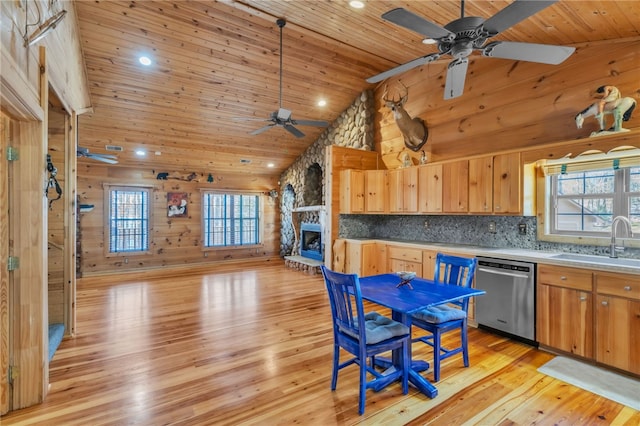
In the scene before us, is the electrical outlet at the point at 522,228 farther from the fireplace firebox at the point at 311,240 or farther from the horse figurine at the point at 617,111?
the fireplace firebox at the point at 311,240

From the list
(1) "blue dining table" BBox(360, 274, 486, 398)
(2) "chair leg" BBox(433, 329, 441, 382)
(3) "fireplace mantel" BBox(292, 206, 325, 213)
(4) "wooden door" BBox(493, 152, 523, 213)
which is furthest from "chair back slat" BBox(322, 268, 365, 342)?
(3) "fireplace mantel" BBox(292, 206, 325, 213)

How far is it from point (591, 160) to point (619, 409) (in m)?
2.45

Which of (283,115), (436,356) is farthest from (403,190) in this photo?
(436,356)

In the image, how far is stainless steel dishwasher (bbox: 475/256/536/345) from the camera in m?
3.32

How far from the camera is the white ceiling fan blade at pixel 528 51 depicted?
90.3 inches

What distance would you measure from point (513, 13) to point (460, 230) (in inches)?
135

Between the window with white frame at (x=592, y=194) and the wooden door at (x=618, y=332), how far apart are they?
42.0 inches

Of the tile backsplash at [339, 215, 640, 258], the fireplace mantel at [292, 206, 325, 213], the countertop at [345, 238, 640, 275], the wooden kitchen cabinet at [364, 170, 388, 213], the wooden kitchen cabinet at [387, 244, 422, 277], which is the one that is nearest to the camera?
the countertop at [345, 238, 640, 275]

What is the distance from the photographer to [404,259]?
493 cm

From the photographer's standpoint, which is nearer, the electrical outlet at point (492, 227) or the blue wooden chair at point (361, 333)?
the blue wooden chair at point (361, 333)

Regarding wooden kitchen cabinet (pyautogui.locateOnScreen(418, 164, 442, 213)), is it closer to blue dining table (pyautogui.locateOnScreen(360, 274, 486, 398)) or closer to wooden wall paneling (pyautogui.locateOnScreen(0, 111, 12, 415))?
blue dining table (pyautogui.locateOnScreen(360, 274, 486, 398))

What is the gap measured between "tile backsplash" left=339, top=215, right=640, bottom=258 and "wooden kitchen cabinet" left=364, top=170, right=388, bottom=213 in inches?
19.5

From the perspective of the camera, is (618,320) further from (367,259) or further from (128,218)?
(128,218)

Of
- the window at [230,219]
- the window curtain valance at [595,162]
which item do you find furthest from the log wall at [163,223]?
the window curtain valance at [595,162]
